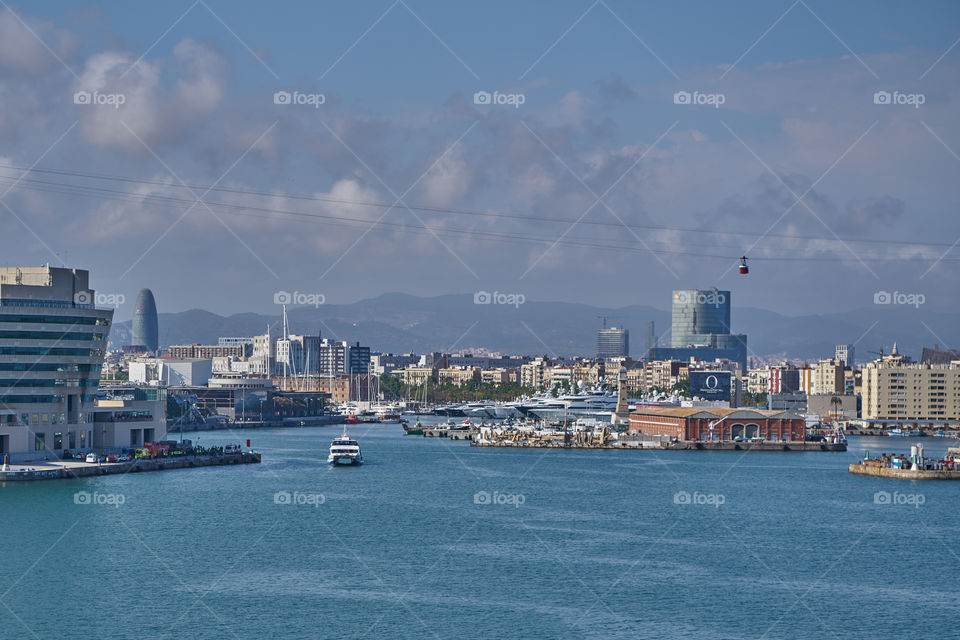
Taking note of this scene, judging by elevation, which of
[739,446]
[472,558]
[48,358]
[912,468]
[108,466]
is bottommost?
[739,446]

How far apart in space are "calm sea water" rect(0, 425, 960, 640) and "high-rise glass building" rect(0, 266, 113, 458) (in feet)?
14.1

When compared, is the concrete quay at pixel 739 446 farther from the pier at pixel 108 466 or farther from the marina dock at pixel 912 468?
the pier at pixel 108 466

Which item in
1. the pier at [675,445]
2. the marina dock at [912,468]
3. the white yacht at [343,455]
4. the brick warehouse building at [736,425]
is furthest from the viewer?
the brick warehouse building at [736,425]

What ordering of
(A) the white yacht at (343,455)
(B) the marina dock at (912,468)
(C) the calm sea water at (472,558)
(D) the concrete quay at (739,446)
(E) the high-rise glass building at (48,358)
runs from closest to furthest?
(C) the calm sea water at (472,558)
(E) the high-rise glass building at (48,358)
(B) the marina dock at (912,468)
(A) the white yacht at (343,455)
(D) the concrete quay at (739,446)

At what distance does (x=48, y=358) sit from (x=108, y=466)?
15.5 ft

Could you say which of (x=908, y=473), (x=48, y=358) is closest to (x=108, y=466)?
(x=48, y=358)

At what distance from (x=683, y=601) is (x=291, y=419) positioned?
289 feet

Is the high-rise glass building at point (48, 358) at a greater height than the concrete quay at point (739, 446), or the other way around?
the high-rise glass building at point (48, 358)

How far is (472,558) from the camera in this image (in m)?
27.1

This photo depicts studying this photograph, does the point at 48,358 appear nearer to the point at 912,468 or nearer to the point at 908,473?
the point at 908,473

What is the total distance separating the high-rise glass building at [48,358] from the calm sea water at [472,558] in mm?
4302

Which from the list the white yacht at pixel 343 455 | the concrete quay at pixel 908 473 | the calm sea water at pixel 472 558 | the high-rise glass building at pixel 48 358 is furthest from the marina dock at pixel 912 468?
the high-rise glass building at pixel 48 358

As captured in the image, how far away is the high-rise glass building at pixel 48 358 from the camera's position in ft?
143

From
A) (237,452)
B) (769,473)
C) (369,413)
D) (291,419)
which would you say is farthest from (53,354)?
(369,413)
